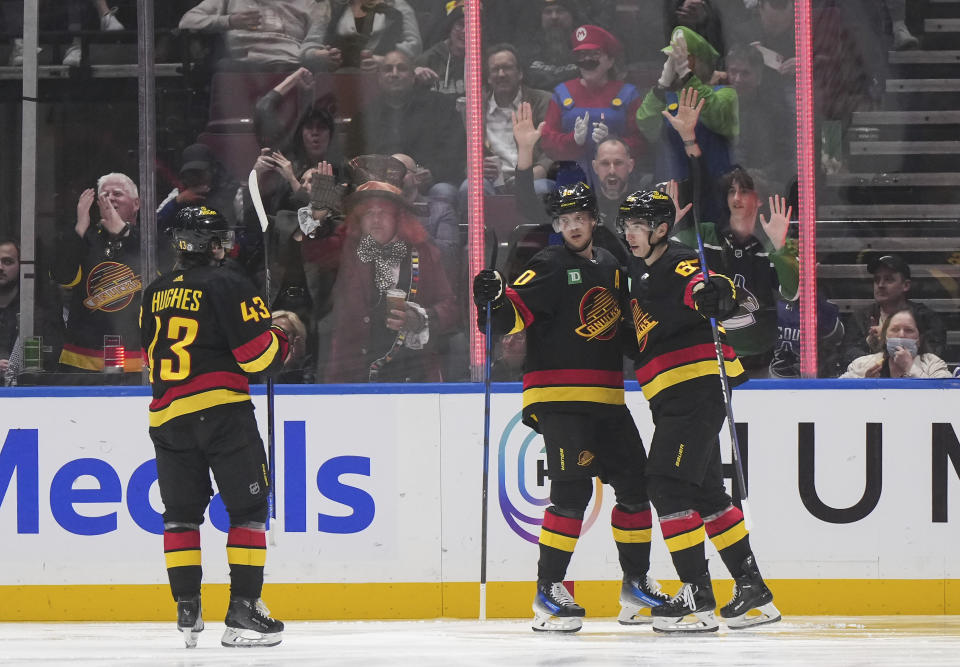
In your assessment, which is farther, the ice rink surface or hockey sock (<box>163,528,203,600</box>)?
hockey sock (<box>163,528,203,600</box>)

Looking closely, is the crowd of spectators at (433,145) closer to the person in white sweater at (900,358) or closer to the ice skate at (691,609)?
the person in white sweater at (900,358)

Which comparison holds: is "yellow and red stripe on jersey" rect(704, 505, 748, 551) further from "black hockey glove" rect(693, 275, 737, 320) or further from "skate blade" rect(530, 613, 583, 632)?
"black hockey glove" rect(693, 275, 737, 320)

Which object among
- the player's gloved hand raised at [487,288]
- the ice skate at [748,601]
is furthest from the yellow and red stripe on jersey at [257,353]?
the ice skate at [748,601]

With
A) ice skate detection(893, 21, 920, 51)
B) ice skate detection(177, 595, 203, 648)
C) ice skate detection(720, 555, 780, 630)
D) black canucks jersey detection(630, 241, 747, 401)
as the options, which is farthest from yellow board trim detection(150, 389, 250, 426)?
ice skate detection(893, 21, 920, 51)

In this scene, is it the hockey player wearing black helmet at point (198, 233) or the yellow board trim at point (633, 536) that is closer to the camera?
the hockey player wearing black helmet at point (198, 233)

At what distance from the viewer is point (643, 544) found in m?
4.54

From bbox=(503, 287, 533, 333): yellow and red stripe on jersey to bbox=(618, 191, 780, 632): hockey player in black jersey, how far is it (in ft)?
1.16

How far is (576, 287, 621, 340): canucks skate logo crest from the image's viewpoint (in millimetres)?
4449

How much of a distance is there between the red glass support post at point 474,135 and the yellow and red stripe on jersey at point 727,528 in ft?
4.96

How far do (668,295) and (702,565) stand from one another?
88cm

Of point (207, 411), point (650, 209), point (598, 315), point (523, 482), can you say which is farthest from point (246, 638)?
point (650, 209)

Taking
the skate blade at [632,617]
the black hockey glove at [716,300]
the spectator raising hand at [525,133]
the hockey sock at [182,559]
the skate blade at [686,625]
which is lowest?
the skate blade at [632,617]

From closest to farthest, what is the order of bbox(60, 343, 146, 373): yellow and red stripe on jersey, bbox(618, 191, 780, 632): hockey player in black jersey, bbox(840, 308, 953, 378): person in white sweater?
1. bbox(618, 191, 780, 632): hockey player in black jersey
2. bbox(840, 308, 953, 378): person in white sweater
3. bbox(60, 343, 146, 373): yellow and red stripe on jersey

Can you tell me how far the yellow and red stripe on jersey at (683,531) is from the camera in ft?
13.9
